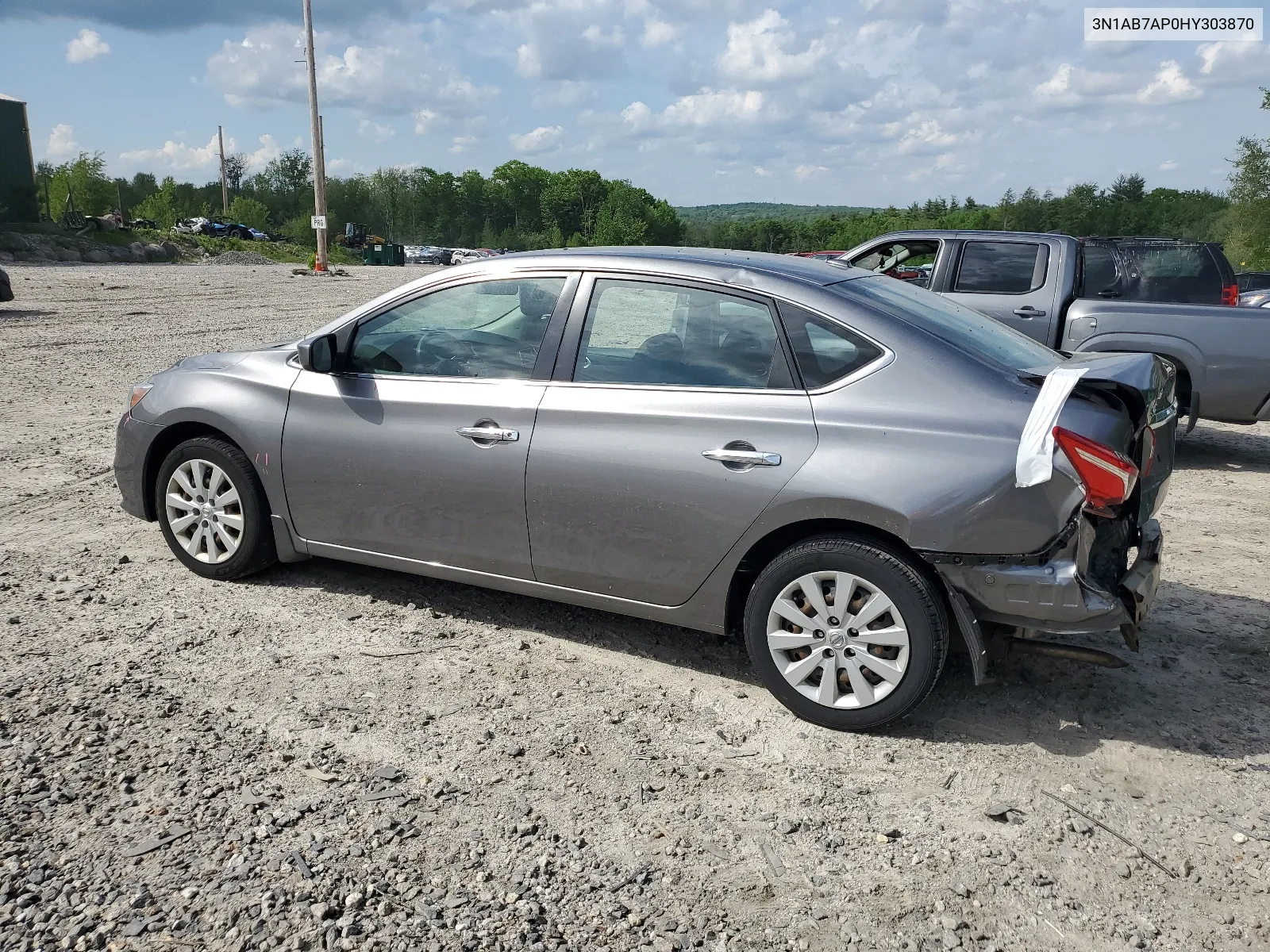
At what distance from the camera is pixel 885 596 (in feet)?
12.0

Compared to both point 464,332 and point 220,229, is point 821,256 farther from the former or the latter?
point 220,229

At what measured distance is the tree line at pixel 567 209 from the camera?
6744 centimetres

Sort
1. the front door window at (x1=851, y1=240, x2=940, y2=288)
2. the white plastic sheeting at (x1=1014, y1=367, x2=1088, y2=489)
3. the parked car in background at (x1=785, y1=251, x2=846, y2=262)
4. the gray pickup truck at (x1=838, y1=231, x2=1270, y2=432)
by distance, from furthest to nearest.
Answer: the front door window at (x1=851, y1=240, x2=940, y2=288)
the gray pickup truck at (x1=838, y1=231, x2=1270, y2=432)
the parked car in background at (x1=785, y1=251, x2=846, y2=262)
the white plastic sheeting at (x1=1014, y1=367, x2=1088, y2=489)

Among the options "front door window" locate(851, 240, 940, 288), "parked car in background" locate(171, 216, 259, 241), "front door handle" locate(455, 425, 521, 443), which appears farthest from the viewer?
"parked car in background" locate(171, 216, 259, 241)

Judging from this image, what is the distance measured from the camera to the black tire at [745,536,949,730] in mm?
3621

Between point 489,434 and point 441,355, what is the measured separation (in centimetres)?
56

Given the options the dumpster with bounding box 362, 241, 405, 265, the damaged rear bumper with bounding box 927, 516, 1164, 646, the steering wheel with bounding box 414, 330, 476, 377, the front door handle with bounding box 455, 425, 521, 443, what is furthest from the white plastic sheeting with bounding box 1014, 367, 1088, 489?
the dumpster with bounding box 362, 241, 405, 265

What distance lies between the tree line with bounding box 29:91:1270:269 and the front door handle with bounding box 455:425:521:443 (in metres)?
37.6

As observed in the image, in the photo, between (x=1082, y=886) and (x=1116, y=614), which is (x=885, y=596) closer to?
(x=1116, y=614)

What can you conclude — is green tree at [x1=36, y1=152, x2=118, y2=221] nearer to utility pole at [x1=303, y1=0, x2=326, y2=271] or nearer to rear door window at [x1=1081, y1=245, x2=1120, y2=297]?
utility pole at [x1=303, y1=0, x2=326, y2=271]

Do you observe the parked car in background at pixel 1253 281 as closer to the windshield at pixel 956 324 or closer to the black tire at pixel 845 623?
the windshield at pixel 956 324

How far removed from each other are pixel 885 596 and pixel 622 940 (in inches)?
60.3

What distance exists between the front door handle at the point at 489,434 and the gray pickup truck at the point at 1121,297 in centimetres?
551

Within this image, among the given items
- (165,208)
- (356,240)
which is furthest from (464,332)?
(165,208)
